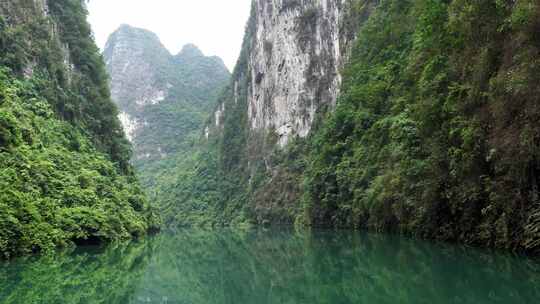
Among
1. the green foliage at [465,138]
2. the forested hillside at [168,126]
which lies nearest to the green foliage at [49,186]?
the green foliage at [465,138]

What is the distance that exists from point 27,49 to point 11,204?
20900 mm

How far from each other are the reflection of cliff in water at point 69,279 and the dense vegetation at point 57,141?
2199mm

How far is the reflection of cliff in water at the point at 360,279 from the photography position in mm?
7840

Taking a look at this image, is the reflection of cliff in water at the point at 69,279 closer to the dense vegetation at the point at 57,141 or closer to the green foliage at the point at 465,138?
the dense vegetation at the point at 57,141

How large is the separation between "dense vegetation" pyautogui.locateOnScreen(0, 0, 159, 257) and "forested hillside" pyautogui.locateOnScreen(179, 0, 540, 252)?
13.2 m

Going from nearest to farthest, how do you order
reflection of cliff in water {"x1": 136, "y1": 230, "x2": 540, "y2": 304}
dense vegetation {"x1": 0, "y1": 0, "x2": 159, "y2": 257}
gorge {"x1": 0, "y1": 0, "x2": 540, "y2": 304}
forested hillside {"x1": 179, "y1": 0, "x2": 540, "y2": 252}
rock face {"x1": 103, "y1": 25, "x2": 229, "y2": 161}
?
reflection of cliff in water {"x1": 136, "y1": 230, "x2": 540, "y2": 304} < gorge {"x1": 0, "y1": 0, "x2": 540, "y2": 304} < forested hillside {"x1": 179, "y1": 0, "x2": 540, "y2": 252} < dense vegetation {"x1": 0, "y1": 0, "x2": 159, "y2": 257} < rock face {"x1": 103, "y1": 25, "x2": 229, "y2": 161}

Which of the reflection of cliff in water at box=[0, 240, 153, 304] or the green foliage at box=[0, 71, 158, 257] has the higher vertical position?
the green foliage at box=[0, 71, 158, 257]

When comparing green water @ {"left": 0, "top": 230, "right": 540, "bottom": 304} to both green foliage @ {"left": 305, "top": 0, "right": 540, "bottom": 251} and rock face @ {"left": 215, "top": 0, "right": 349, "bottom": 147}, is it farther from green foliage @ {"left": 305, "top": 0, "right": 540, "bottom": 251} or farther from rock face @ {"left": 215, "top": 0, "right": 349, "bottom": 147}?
rock face @ {"left": 215, "top": 0, "right": 349, "bottom": 147}

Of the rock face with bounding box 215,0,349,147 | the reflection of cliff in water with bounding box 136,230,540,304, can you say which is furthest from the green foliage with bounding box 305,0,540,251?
the rock face with bounding box 215,0,349,147

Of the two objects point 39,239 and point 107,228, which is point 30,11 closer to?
point 107,228

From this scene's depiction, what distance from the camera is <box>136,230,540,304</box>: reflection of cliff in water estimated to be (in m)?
7.84

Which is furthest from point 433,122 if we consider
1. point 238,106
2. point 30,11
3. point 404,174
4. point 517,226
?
point 238,106

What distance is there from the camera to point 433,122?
57.1ft

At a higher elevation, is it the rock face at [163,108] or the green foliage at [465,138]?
the rock face at [163,108]
